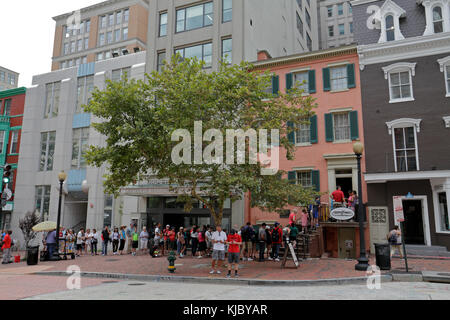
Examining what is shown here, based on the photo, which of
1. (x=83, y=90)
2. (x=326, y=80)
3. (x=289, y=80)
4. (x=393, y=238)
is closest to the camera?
(x=393, y=238)

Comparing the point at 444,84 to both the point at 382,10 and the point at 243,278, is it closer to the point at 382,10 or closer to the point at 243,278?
the point at 382,10

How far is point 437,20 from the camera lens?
63.9ft

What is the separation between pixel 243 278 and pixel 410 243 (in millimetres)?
11001

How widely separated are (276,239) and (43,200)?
22074 mm

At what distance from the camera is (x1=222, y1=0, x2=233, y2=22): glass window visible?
25875mm

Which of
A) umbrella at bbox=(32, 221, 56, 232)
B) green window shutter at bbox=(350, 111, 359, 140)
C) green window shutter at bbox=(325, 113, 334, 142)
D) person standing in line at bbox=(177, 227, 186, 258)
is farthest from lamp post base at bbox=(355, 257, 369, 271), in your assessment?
umbrella at bbox=(32, 221, 56, 232)

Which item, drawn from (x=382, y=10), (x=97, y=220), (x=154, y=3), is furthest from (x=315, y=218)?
(x=154, y=3)

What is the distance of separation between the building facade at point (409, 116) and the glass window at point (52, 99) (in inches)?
983

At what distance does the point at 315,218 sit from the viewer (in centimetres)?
1841

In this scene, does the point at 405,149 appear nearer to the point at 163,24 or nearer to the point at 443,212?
the point at 443,212

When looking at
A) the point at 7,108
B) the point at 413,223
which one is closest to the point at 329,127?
the point at 413,223

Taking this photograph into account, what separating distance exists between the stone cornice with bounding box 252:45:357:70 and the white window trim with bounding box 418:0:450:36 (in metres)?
3.84

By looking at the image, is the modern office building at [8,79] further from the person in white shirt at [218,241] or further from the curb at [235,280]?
the person in white shirt at [218,241]

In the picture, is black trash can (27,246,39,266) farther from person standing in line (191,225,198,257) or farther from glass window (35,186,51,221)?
glass window (35,186,51,221)
